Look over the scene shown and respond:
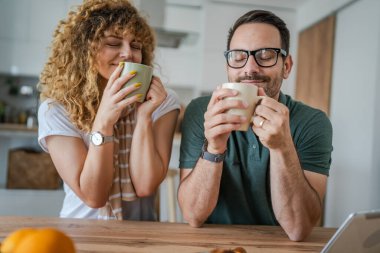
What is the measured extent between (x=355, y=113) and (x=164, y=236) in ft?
9.40

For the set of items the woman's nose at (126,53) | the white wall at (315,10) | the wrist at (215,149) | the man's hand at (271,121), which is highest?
the white wall at (315,10)

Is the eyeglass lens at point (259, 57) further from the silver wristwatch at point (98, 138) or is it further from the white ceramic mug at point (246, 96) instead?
the silver wristwatch at point (98, 138)

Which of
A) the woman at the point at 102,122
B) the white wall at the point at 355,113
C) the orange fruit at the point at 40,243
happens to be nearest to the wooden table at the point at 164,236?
the woman at the point at 102,122

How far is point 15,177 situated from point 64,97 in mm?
2192

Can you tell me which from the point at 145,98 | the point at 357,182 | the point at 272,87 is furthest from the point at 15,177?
the point at 357,182

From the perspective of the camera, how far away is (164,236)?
805mm

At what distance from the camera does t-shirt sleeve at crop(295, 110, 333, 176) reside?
3.44ft

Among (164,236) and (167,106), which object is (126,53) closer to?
(167,106)

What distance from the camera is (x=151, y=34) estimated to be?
1228mm

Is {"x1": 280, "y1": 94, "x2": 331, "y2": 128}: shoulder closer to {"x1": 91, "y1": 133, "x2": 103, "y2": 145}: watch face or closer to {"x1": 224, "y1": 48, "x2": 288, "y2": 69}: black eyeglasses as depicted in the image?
{"x1": 224, "y1": 48, "x2": 288, "y2": 69}: black eyeglasses

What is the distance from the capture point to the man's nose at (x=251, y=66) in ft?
3.40

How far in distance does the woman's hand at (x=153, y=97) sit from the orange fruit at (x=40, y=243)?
2.06ft

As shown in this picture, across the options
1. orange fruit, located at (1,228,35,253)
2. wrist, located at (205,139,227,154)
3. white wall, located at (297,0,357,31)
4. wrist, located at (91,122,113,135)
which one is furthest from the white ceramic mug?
white wall, located at (297,0,357,31)

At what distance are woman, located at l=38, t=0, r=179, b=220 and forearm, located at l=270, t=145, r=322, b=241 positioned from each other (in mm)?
348
